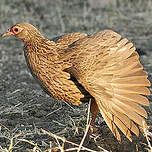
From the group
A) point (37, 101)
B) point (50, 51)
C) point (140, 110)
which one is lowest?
point (37, 101)

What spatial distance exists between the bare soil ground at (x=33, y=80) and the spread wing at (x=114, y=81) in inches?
12.9

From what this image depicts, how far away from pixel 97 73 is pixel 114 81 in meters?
0.17

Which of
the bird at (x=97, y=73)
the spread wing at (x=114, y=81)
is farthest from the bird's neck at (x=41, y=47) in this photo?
the spread wing at (x=114, y=81)

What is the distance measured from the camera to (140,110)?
11.2ft

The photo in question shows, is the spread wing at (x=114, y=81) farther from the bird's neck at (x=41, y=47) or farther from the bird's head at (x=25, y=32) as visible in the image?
the bird's head at (x=25, y=32)

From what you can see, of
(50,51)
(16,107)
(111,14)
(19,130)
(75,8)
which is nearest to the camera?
(50,51)

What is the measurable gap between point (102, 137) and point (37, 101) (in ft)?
4.37

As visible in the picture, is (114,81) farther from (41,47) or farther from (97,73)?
(41,47)

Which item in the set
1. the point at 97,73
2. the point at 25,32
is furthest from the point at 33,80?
the point at 97,73

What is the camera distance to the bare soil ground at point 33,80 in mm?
3891

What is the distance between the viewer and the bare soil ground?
153 inches

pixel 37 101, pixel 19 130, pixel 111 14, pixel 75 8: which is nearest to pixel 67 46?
pixel 19 130

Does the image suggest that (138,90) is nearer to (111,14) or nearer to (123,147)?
(123,147)

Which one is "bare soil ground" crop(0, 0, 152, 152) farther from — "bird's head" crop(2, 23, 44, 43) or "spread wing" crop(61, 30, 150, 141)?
"bird's head" crop(2, 23, 44, 43)
